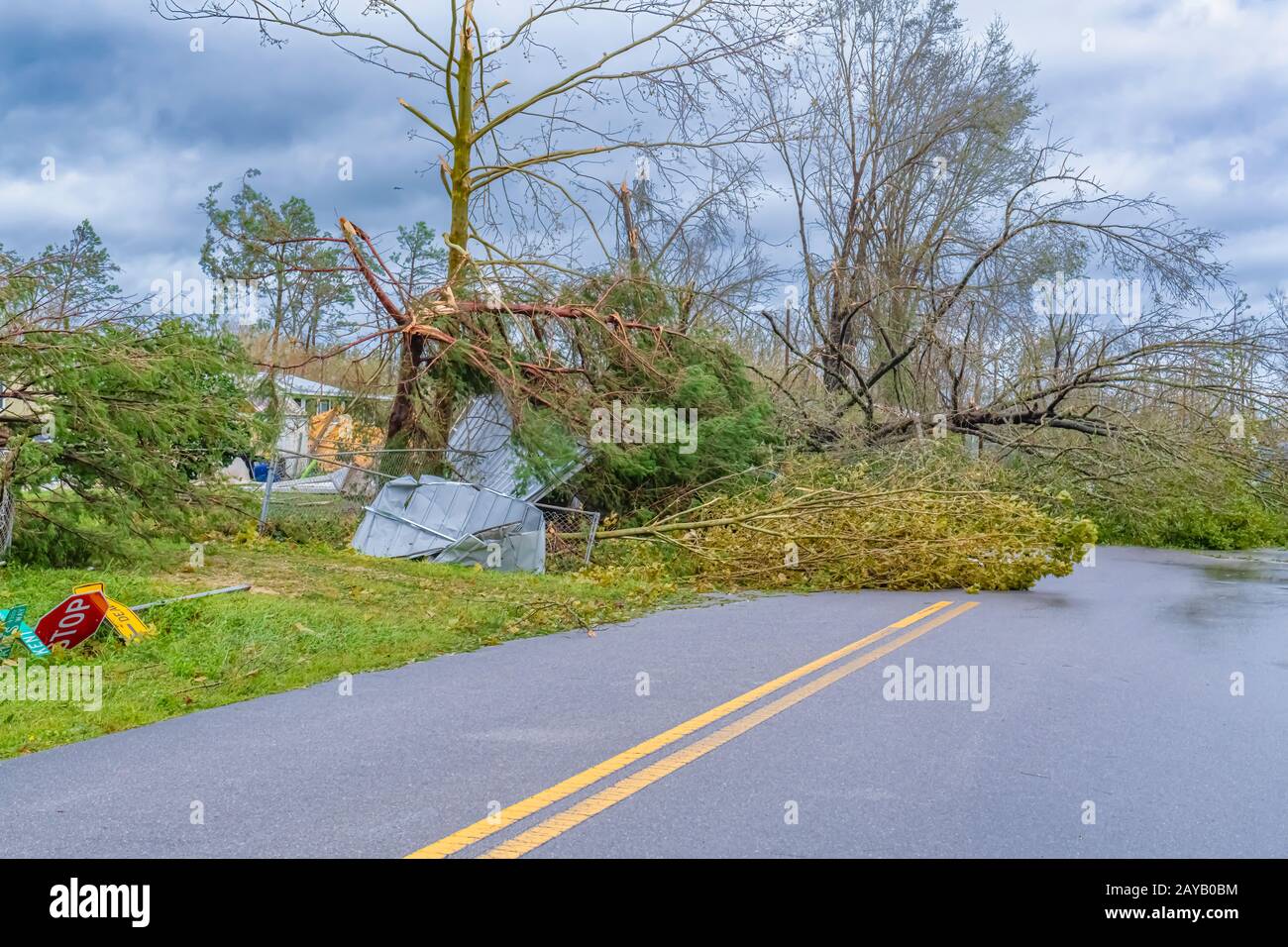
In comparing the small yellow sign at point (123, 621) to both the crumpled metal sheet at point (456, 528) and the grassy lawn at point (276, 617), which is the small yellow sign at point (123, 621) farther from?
the crumpled metal sheet at point (456, 528)

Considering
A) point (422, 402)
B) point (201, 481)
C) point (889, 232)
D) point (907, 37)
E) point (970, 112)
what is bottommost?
point (201, 481)

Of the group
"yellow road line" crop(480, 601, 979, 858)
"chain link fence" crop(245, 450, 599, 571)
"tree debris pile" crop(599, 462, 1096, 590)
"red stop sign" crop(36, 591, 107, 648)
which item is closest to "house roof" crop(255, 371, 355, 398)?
"chain link fence" crop(245, 450, 599, 571)

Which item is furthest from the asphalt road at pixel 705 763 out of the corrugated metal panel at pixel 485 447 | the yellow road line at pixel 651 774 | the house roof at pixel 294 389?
the house roof at pixel 294 389

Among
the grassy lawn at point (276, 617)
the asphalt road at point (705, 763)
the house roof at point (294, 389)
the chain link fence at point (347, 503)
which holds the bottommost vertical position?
the asphalt road at point (705, 763)

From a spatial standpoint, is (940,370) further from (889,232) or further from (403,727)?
(403,727)

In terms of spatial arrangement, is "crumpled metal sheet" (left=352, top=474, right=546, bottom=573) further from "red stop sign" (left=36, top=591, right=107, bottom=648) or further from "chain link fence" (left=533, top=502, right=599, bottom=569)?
"red stop sign" (left=36, top=591, right=107, bottom=648)

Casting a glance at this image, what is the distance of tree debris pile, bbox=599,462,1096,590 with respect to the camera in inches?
530

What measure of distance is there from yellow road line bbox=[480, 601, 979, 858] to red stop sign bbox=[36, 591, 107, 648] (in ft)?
14.4

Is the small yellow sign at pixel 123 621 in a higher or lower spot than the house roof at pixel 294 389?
lower

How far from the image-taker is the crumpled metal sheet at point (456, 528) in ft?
48.2

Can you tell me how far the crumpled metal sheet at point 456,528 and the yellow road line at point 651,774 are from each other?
278 inches

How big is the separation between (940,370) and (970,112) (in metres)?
5.78

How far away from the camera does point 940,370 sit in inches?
1045
